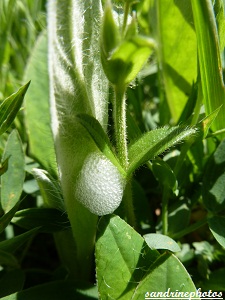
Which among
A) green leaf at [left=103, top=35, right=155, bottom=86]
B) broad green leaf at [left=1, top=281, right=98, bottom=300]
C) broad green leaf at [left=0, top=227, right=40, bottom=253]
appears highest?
green leaf at [left=103, top=35, right=155, bottom=86]

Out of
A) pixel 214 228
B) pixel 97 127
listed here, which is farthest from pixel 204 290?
pixel 97 127

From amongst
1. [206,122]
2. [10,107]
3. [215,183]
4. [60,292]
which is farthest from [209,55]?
[60,292]

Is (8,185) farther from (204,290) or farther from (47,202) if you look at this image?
(204,290)

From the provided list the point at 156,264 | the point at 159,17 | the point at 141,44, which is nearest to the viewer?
the point at 141,44

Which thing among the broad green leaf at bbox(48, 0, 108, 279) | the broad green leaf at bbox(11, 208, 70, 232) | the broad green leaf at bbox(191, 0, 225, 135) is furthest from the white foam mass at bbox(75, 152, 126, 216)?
the broad green leaf at bbox(191, 0, 225, 135)

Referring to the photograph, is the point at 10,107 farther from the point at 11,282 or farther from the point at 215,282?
the point at 215,282

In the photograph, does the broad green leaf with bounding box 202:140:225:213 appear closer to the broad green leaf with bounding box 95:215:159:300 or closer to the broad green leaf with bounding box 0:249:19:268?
the broad green leaf with bounding box 95:215:159:300
